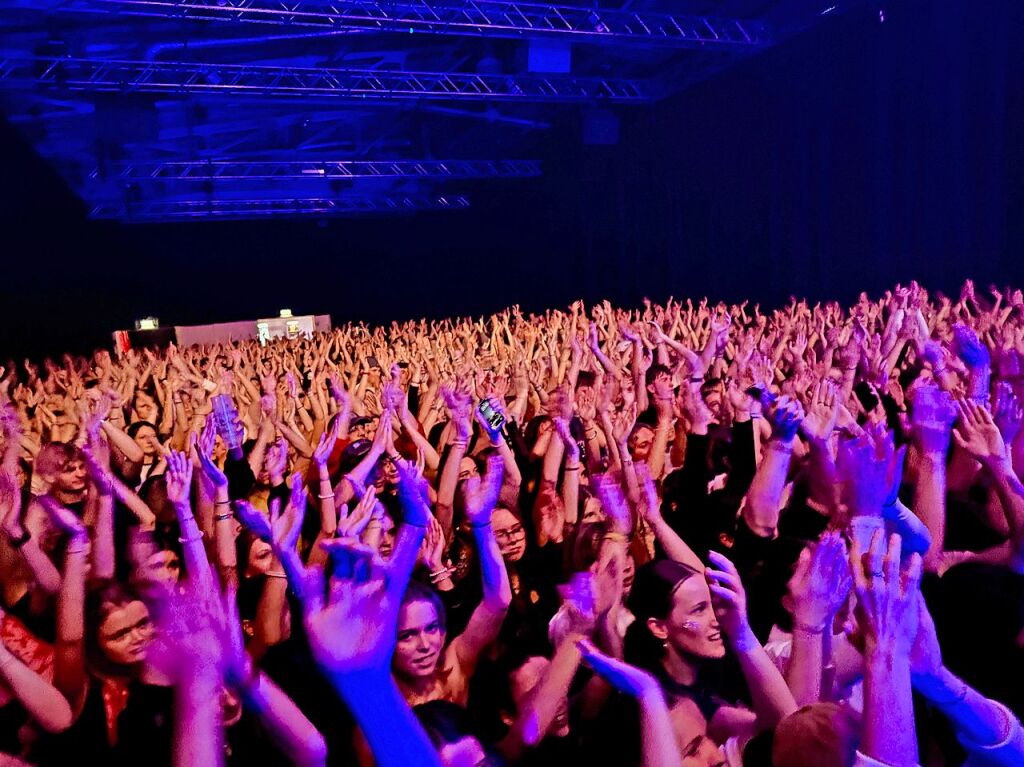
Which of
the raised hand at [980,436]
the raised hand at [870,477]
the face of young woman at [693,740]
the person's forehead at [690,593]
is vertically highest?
the raised hand at [980,436]

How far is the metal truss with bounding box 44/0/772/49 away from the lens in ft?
25.5

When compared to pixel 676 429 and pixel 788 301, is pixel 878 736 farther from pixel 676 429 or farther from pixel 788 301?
pixel 788 301

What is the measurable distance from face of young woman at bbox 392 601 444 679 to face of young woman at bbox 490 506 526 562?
2.23 feet

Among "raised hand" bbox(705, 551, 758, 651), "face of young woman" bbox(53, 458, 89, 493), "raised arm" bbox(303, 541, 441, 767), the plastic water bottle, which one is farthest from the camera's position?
the plastic water bottle

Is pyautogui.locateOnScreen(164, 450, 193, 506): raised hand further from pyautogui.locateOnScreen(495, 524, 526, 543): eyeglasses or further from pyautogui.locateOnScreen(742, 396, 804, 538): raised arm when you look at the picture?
pyautogui.locateOnScreen(742, 396, 804, 538): raised arm

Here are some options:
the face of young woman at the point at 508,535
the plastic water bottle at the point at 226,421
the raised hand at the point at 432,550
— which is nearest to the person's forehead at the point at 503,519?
the face of young woman at the point at 508,535

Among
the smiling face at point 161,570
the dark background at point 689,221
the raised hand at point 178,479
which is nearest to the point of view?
the smiling face at point 161,570

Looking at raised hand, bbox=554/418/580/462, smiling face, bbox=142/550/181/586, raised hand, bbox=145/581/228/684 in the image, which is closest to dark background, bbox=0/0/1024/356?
raised hand, bbox=554/418/580/462

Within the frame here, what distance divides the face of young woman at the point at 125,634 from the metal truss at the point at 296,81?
903 cm

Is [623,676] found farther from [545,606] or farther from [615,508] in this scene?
[545,606]

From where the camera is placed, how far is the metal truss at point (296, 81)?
9711mm

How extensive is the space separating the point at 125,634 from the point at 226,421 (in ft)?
6.98

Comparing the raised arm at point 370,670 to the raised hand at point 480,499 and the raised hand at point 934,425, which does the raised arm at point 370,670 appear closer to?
the raised hand at point 480,499

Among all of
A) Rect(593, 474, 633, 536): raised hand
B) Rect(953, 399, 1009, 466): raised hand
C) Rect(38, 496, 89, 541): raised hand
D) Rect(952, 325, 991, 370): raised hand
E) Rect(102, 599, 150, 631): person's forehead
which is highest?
Rect(952, 325, 991, 370): raised hand
